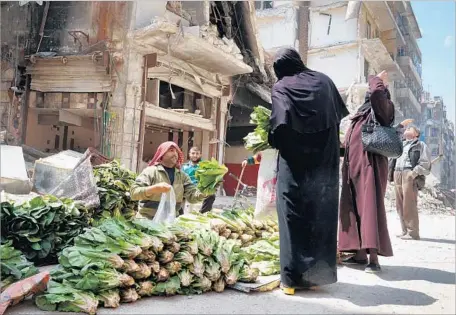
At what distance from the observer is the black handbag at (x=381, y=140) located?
11.9ft

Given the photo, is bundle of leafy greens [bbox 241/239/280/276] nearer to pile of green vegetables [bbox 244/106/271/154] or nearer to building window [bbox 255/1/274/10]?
pile of green vegetables [bbox 244/106/271/154]

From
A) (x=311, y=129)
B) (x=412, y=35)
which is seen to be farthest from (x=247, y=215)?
Answer: (x=412, y=35)

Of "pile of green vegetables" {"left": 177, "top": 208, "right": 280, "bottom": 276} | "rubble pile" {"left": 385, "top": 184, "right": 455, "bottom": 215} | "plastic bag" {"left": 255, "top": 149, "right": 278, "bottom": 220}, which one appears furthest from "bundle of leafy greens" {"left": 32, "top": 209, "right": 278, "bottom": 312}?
"rubble pile" {"left": 385, "top": 184, "right": 455, "bottom": 215}

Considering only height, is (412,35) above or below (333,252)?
above

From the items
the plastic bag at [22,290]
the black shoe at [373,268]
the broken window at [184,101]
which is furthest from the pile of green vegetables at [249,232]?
the broken window at [184,101]

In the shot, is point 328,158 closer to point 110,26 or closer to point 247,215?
point 247,215

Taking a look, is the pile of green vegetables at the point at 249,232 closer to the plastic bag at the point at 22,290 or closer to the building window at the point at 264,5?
the plastic bag at the point at 22,290

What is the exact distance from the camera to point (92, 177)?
16.0 ft

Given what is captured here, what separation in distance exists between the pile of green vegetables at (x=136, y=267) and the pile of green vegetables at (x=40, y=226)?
1.05 meters

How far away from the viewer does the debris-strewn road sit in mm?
2580

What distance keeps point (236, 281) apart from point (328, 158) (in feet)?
4.00

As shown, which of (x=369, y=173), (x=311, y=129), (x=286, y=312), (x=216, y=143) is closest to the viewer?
(x=286, y=312)

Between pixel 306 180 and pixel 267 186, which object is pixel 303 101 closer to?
pixel 306 180

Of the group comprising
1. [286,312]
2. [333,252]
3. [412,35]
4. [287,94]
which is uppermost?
[412,35]
